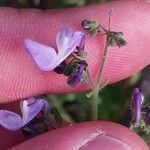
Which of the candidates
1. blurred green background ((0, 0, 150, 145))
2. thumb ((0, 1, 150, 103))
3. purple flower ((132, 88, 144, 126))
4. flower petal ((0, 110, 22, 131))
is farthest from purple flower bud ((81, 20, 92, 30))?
blurred green background ((0, 0, 150, 145))

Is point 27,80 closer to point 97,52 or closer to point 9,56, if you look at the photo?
point 9,56

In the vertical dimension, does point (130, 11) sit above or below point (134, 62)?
above

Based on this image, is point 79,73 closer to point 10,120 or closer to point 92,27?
point 92,27

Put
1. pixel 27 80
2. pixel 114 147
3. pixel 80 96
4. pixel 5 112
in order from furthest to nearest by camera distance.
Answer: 1. pixel 80 96
2. pixel 27 80
3. pixel 5 112
4. pixel 114 147

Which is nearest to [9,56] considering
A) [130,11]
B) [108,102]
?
[130,11]

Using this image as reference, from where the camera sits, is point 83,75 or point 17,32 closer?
point 83,75
